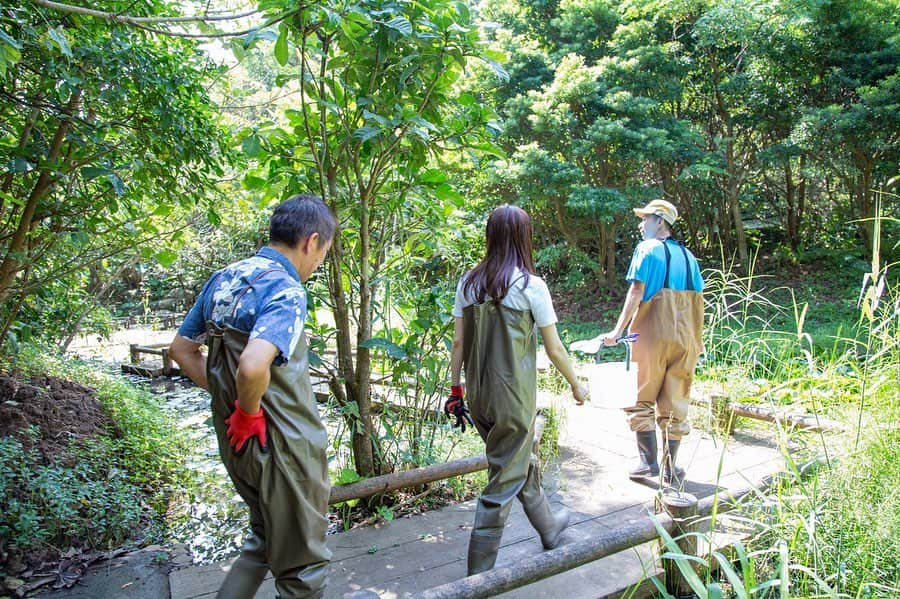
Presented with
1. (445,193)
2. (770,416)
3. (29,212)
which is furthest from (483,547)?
(29,212)

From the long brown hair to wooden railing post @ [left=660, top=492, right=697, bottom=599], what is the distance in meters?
1.09

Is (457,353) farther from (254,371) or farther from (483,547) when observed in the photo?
(254,371)

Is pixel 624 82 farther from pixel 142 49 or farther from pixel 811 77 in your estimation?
pixel 142 49

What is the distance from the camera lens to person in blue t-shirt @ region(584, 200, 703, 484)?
3568 mm

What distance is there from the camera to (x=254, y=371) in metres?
1.84

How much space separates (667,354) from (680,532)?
142 cm

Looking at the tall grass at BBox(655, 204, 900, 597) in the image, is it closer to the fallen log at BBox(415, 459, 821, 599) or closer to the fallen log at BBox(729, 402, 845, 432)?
the fallen log at BBox(415, 459, 821, 599)

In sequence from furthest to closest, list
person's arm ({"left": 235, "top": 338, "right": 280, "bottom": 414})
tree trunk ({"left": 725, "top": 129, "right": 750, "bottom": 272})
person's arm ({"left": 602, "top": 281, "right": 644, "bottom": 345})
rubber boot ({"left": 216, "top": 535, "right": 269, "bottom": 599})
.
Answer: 1. tree trunk ({"left": 725, "top": 129, "right": 750, "bottom": 272})
2. person's arm ({"left": 602, "top": 281, "right": 644, "bottom": 345})
3. rubber boot ({"left": 216, "top": 535, "right": 269, "bottom": 599})
4. person's arm ({"left": 235, "top": 338, "right": 280, "bottom": 414})

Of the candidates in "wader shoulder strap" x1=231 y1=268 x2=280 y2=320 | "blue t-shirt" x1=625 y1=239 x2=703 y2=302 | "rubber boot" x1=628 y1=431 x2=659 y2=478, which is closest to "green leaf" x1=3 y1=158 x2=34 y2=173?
"wader shoulder strap" x1=231 y1=268 x2=280 y2=320

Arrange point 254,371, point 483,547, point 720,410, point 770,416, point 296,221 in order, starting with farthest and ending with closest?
point 720,410 → point 770,416 → point 483,547 → point 296,221 → point 254,371

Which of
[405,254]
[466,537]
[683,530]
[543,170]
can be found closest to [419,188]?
[405,254]

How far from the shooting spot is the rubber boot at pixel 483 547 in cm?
255

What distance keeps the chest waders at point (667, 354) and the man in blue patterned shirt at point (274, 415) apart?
221cm

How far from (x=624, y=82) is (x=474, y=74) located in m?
2.96
